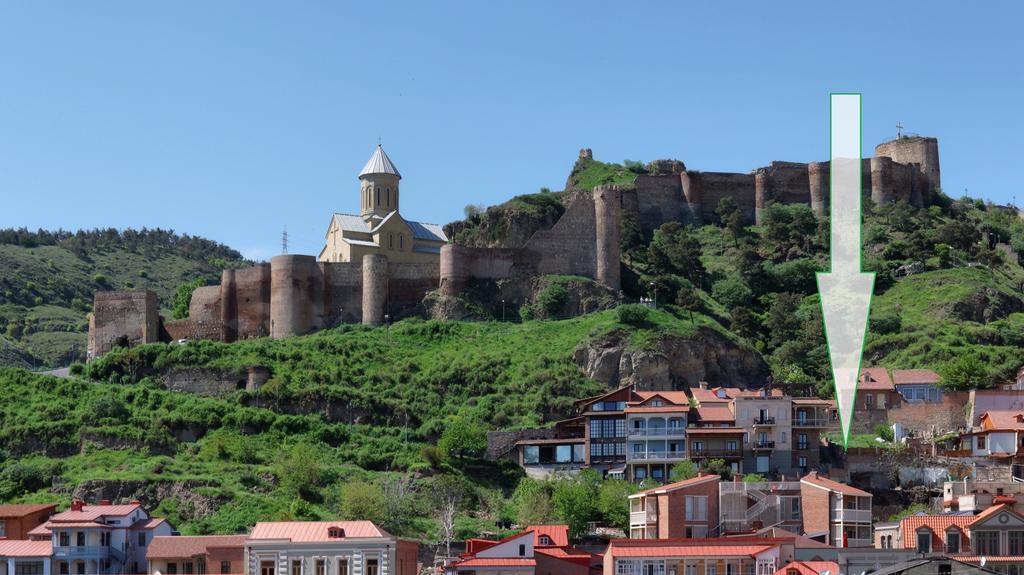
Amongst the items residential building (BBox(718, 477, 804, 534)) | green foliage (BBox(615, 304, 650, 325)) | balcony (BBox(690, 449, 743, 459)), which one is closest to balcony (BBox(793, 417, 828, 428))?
balcony (BBox(690, 449, 743, 459))

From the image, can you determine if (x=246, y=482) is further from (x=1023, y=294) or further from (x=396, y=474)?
(x=1023, y=294)

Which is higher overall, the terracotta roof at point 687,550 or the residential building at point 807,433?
the residential building at point 807,433

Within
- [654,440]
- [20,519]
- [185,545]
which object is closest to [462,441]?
[654,440]

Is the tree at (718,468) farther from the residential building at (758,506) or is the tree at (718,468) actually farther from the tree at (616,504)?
the residential building at (758,506)

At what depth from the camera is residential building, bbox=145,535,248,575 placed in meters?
53.1

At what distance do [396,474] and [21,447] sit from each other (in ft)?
52.7

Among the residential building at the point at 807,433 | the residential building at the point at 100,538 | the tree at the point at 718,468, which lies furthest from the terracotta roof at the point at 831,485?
the residential building at the point at 100,538

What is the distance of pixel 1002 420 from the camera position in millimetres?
68812

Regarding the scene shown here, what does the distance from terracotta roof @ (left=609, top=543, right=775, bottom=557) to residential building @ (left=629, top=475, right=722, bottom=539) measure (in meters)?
6.02

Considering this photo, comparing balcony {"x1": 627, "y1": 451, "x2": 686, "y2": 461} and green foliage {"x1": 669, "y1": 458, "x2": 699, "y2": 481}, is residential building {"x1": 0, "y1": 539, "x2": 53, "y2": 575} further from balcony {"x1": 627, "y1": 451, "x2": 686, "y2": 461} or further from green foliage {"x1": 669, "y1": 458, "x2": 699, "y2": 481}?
balcony {"x1": 627, "y1": 451, "x2": 686, "y2": 461}

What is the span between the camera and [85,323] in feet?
413

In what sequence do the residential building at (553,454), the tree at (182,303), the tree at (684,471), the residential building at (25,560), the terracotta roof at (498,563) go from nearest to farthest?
the terracotta roof at (498,563)
the residential building at (25,560)
the tree at (684,471)
the residential building at (553,454)
the tree at (182,303)

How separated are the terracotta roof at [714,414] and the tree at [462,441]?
29.0 feet

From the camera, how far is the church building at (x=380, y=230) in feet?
293
